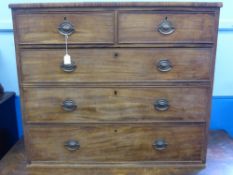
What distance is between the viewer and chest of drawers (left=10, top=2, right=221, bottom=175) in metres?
0.98

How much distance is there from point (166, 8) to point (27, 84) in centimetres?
60

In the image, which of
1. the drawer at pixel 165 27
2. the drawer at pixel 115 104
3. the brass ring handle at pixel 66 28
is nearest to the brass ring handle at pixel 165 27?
the drawer at pixel 165 27

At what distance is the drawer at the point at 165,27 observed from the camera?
Result: 973mm

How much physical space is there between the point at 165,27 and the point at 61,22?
1.26 ft

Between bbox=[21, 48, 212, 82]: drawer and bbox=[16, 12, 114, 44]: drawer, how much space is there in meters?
0.04

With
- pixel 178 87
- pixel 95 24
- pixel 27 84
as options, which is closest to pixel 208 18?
pixel 178 87

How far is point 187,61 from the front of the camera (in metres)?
1.02

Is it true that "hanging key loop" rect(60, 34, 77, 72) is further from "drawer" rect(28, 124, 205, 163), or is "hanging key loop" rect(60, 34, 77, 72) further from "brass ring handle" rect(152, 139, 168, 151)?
"brass ring handle" rect(152, 139, 168, 151)

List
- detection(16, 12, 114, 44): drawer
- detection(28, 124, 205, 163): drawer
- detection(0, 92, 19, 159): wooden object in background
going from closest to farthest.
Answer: detection(16, 12, 114, 44): drawer < detection(28, 124, 205, 163): drawer < detection(0, 92, 19, 159): wooden object in background

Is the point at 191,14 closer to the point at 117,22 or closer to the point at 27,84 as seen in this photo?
the point at 117,22

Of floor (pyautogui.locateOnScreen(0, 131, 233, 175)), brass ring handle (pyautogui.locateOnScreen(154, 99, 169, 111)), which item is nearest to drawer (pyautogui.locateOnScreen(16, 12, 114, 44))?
brass ring handle (pyautogui.locateOnScreen(154, 99, 169, 111))

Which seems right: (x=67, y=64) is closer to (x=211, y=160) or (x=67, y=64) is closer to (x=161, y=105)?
(x=161, y=105)

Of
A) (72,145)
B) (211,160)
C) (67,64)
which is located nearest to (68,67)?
(67,64)

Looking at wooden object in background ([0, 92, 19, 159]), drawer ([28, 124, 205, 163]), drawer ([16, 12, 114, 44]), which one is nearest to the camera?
drawer ([16, 12, 114, 44])
